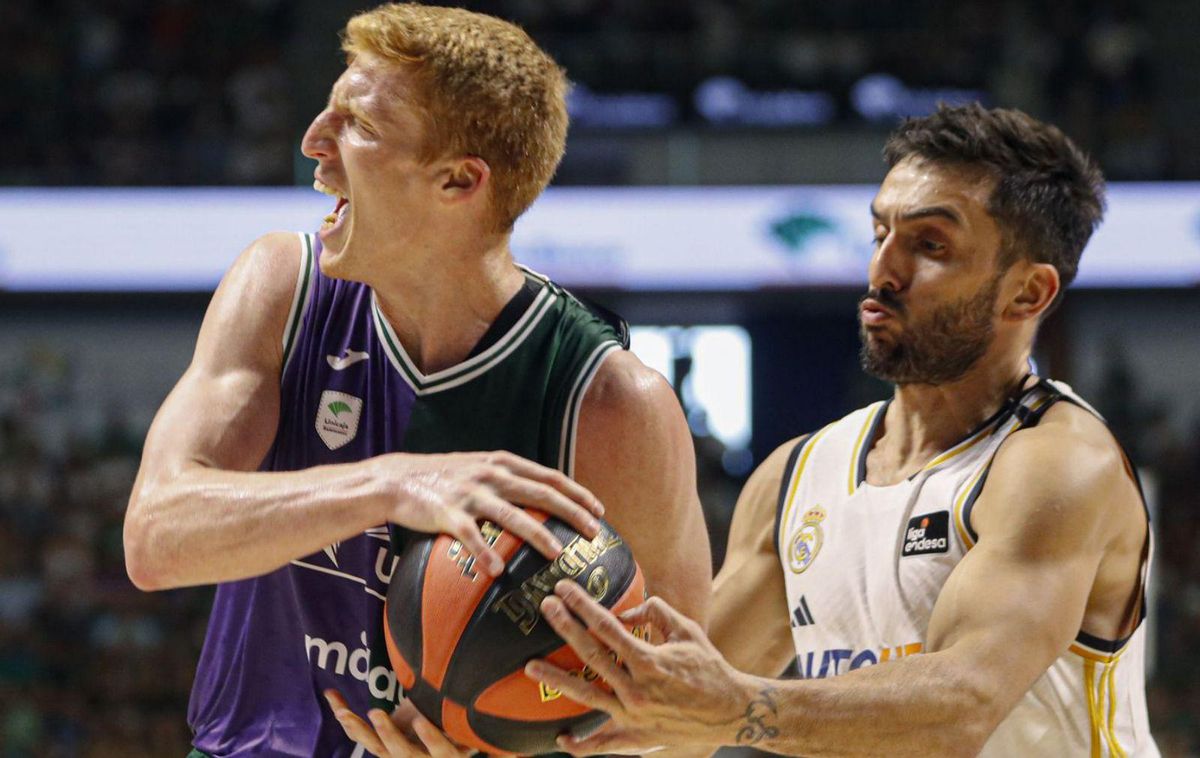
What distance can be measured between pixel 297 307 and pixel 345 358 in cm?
13

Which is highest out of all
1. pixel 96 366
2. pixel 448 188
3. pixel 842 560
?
pixel 448 188

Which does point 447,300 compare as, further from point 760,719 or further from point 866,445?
point 866,445

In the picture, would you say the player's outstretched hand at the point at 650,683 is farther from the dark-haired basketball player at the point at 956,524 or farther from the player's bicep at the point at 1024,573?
the player's bicep at the point at 1024,573

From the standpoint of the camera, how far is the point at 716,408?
12766 mm

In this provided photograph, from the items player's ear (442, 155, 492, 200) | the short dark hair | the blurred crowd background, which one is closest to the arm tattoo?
player's ear (442, 155, 492, 200)

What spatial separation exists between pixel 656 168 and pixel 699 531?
8.06 meters

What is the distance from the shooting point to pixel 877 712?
8.67 feet

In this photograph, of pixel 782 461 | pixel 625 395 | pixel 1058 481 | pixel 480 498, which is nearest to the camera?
pixel 480 498

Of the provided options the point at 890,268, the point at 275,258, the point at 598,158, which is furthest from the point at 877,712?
the point at 598,158

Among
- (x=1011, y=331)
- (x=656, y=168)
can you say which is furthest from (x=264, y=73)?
(x=1011, y=331)

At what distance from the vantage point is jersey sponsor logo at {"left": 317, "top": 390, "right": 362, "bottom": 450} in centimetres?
278

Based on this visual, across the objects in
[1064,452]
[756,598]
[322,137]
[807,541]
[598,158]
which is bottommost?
[598,158]

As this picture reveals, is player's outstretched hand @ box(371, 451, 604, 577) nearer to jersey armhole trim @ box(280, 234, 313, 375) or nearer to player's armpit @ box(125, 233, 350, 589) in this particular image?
player's armpit @ box(125, 233, 350, 589)

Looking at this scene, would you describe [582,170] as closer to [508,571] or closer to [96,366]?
[96,366]
